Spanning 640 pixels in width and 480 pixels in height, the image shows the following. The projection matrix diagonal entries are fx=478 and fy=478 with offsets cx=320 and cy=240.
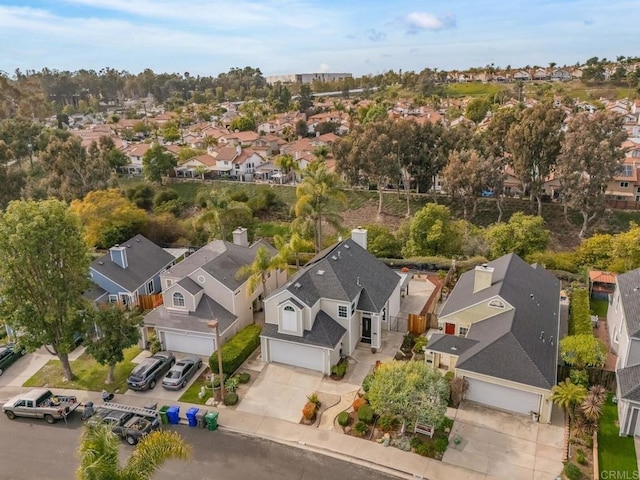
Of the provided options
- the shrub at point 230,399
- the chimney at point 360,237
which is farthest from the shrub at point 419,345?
the shrub at point 230,399

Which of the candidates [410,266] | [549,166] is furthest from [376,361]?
[549,166]

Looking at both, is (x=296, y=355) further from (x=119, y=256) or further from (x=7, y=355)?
(x=7, y=355)

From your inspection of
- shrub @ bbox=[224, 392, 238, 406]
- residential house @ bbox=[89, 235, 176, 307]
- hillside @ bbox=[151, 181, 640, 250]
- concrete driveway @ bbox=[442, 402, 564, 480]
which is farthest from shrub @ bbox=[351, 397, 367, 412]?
hillside @ bbox=[151, 181, 640, 250]

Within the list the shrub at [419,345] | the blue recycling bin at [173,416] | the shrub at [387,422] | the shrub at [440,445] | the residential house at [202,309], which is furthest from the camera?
the residential house at [202,309]

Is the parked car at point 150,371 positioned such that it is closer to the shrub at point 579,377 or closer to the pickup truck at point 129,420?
the pickup truck at point 129,420

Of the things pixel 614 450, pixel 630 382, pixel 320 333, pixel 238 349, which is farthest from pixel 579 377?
pixel 238 349

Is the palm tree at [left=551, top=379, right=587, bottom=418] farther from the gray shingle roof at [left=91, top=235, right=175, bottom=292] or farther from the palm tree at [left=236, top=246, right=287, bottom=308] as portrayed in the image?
the gray shingle roof at [left=91, top=235, right=175, bottom=292]

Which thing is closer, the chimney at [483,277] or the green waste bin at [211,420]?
the green waste bin at [211,420]
